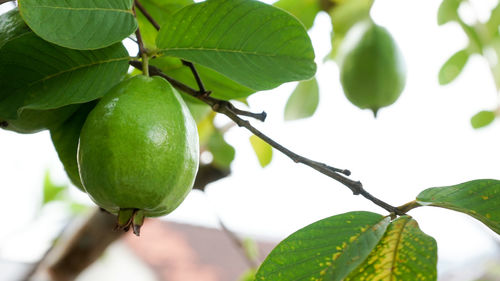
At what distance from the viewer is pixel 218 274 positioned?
5.33m

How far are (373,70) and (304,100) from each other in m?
0.22

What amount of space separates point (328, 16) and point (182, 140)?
72 cm

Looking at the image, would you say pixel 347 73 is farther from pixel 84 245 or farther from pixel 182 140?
pixel 84 245

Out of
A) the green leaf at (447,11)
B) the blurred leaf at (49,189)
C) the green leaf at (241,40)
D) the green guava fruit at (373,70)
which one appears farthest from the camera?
the blurred leaf at (49,189)

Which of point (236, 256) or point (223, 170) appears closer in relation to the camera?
point (223, 170)

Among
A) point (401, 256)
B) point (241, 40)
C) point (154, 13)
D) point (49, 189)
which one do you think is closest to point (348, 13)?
point (154, 13)

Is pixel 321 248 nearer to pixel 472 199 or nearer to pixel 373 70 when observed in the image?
A: pixel 472 199

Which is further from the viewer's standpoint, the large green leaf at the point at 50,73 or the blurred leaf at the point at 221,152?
the blurred leaf at the point at 221,152

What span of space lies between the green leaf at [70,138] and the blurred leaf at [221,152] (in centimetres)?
69

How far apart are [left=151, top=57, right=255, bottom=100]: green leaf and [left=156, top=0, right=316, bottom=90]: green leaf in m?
0.11

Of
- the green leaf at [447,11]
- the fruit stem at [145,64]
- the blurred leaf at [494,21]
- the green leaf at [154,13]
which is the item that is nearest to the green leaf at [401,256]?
the fruit stem at [145,64]

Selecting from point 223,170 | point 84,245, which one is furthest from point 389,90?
point 84,245

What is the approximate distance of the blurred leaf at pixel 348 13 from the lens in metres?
1.21

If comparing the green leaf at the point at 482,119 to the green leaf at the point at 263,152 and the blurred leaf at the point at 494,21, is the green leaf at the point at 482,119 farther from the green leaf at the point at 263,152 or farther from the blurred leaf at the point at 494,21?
the green leaf at the point at 263,152
